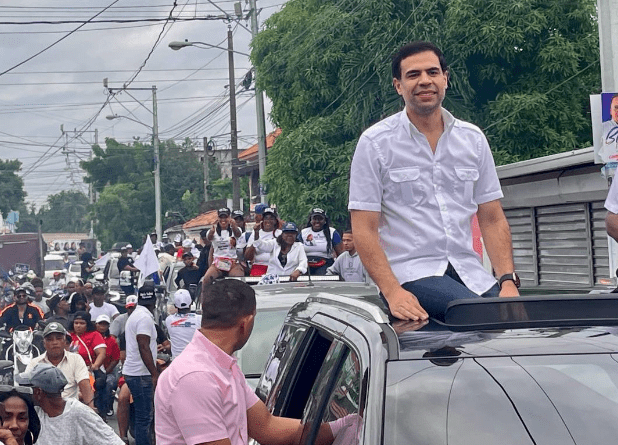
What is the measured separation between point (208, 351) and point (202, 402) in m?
0.25

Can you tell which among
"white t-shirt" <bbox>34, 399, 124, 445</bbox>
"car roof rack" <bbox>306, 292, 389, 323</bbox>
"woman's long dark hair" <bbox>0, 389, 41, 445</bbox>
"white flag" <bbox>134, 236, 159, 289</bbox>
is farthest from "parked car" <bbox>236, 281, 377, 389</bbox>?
"white flag" <bbox>134, 236, 159, 289</bbox>

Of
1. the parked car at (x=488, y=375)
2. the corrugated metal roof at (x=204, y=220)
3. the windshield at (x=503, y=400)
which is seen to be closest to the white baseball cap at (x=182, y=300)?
the parked car at (x=488, y=375)

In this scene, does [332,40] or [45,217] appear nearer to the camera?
[332,40]

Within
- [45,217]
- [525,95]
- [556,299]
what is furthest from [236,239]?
[45,217]

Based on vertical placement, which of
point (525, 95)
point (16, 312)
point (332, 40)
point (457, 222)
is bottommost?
point (16, 312)

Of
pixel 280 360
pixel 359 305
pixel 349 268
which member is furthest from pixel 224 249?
pixel 359 305

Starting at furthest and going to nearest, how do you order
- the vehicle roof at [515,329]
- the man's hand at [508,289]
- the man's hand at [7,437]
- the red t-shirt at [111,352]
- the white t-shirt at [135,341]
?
the red t-shirt at [111,352]
the white t-shirt at [135,341]
the man's hand at [7,437]
the man's hand at [508,289]
the vehicle roof at [515,329]

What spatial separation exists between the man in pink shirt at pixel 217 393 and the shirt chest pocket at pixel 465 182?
2.76 feet

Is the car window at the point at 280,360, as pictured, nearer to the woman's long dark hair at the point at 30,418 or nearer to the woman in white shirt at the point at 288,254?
the woman's long dark hair at the point at 30,418

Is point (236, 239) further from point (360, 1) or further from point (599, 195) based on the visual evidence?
point (360, 1)

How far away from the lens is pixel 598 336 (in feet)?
10.0

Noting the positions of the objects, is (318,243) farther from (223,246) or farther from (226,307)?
(226,307)

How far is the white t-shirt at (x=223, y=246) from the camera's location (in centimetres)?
Answer: 1547

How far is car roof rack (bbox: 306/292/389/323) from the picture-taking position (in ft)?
11.0
